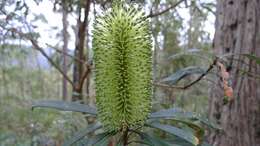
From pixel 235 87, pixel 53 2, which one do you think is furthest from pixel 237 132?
pixel 53 2

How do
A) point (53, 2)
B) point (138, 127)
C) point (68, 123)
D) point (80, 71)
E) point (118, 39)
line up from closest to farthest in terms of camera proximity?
point (118, 39) → point (138, 127) → point (53, 2) → point (68, 123) → point (80, 71)

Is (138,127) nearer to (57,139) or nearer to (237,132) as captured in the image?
(237,132)

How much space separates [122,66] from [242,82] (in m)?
1.26

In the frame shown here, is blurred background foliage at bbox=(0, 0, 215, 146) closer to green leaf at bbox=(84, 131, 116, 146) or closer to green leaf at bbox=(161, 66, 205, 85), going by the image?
green leaf at bbox=(161, 66, 205, 85)

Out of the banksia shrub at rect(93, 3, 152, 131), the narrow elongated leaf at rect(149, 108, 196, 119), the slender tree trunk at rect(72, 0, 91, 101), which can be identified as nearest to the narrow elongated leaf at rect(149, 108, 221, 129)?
the narrow elongated leaf at rect(149, 108, 196, 119)

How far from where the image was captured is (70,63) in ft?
12.7

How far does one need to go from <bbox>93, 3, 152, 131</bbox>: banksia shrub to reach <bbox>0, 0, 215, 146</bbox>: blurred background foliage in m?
0.62

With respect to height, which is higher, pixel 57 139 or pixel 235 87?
pixel 235 87

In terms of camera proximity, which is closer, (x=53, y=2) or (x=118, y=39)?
(x=118, y=39)

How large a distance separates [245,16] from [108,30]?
1288 millimetres

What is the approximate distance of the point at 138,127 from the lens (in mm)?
1483


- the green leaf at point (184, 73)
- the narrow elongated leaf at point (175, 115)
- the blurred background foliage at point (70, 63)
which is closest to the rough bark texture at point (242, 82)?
the blurred background foliage at point (70, 63)

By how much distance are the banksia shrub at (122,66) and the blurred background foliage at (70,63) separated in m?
0.62

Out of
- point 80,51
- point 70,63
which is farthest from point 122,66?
→ point 70,63
